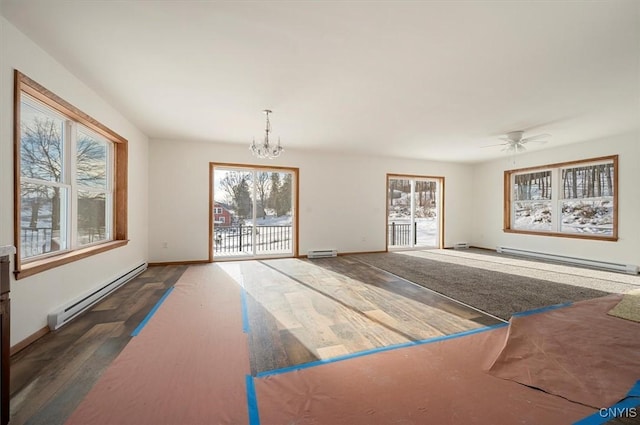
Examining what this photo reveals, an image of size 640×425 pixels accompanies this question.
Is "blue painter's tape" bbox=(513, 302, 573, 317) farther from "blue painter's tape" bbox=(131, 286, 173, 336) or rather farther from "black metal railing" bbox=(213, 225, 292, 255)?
"black metal railing" bbox=(213, 225, 292, 255)

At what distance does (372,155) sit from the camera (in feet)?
21.4

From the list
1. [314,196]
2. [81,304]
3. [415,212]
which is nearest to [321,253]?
[314,196]

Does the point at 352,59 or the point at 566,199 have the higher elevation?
the point at 352,59

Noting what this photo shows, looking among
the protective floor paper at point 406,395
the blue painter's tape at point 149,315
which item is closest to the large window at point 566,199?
the protective floor paper at point 406,395

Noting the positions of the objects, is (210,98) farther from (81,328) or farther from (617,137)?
(617,137)

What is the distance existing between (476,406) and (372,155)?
5719 millimetres

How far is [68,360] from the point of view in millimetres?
1861

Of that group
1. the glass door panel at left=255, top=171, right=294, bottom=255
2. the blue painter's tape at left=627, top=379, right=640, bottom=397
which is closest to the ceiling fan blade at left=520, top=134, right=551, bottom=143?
the blue painter's tape at left=627, top=379, right=640, bottom=397

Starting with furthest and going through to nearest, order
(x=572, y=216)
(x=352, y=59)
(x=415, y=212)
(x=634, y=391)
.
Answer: (x=415, y=212) → (x=572, y=216) → (x=352, y=59) → (x=634, y=391)

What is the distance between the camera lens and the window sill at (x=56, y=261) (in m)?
2.03

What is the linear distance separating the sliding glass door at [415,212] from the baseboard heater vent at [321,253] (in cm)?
201

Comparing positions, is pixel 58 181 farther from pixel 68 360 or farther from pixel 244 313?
pixel 244 313

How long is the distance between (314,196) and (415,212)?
3209 millimetres

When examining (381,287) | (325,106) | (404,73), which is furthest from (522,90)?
(381,287)
